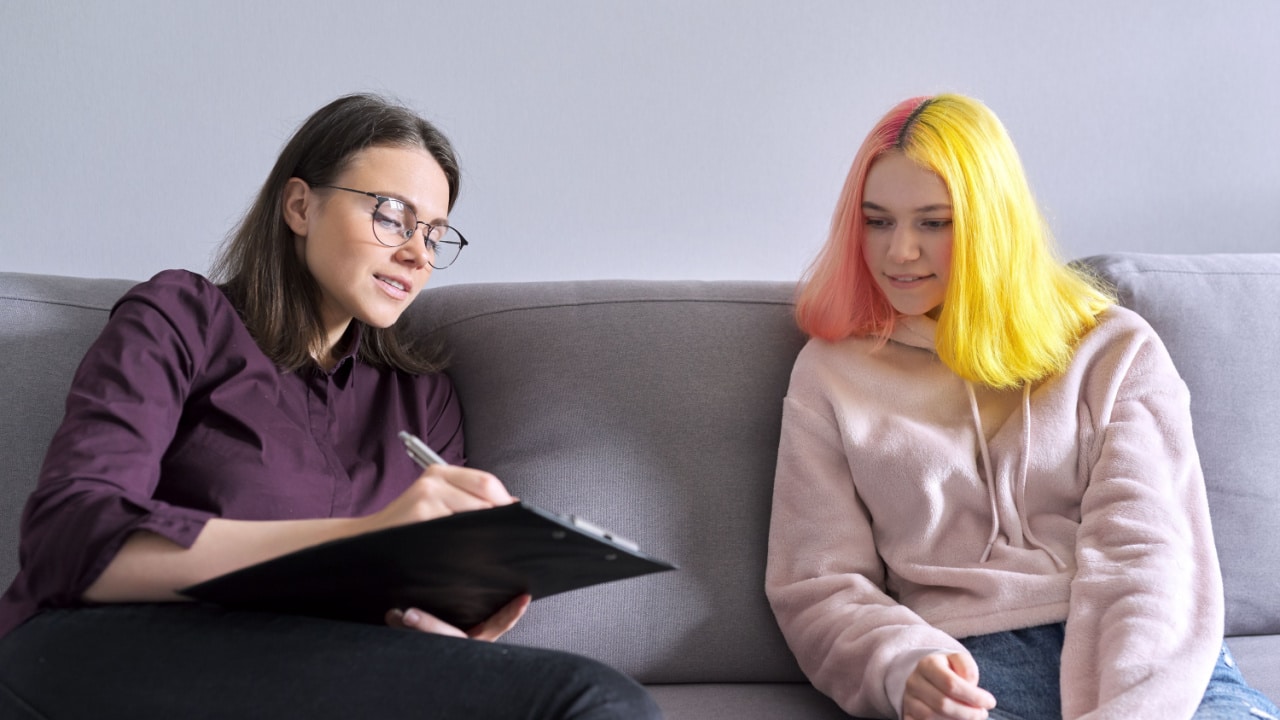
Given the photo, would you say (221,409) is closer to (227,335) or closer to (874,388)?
(227,335)

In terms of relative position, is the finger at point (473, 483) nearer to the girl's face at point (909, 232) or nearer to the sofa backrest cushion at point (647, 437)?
the sofa backrest cushion at point (647, 437)

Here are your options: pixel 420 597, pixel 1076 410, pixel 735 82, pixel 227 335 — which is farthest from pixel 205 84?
pixel 1076 410

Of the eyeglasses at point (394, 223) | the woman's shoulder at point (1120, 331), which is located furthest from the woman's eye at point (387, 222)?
the woman's shoulder at point (1120, 331)

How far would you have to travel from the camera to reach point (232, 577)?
912 millimetres

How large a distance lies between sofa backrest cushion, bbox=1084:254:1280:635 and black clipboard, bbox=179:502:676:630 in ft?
3.45

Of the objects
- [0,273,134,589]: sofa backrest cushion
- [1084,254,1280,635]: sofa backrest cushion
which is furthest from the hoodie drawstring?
[0,273,134,589]: sofa backrest cushion

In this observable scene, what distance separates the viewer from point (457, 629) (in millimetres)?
1185

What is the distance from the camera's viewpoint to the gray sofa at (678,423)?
4.91 feet

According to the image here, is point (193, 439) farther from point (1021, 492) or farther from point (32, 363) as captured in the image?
point (1021, 492)

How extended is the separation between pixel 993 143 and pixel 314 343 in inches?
37.0

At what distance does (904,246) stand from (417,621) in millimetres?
798

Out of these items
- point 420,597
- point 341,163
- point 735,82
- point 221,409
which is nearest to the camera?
point 420,597

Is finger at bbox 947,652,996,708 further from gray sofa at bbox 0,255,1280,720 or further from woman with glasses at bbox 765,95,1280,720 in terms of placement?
gray sofa at bbox 0,255,1280,720

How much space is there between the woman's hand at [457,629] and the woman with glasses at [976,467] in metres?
0.43
